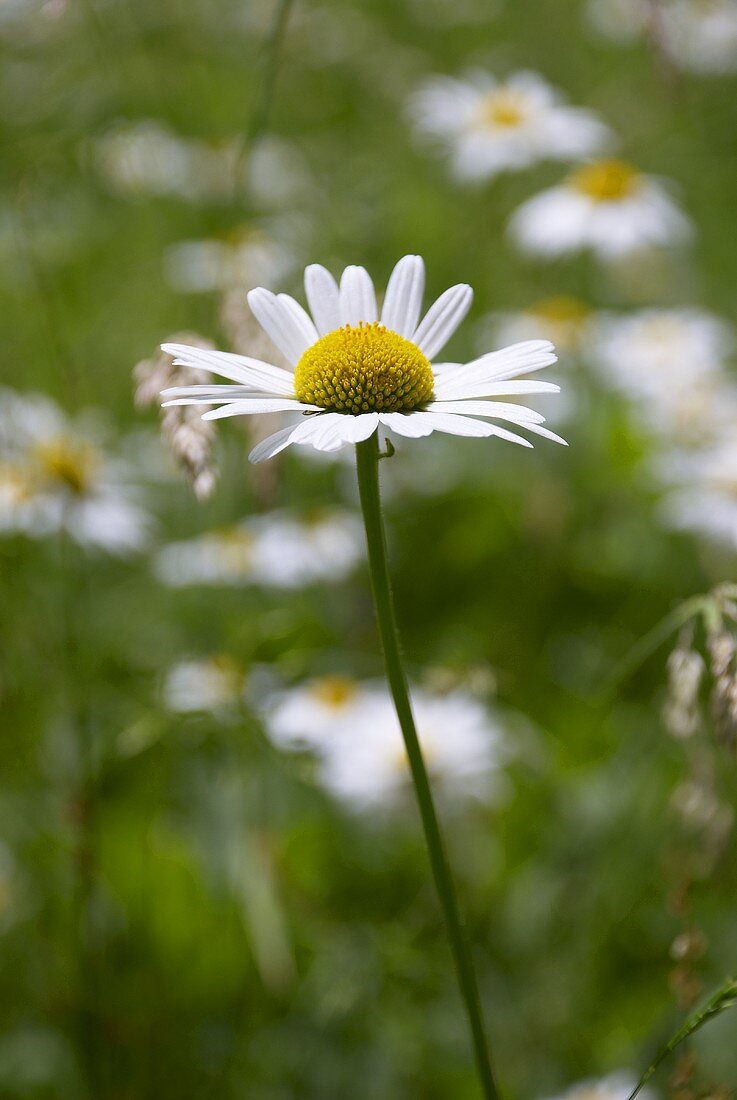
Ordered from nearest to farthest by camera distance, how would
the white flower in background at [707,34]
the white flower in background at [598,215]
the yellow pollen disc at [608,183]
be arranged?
1. the white flower in background at [598,215]
2. the yellow pollen disc at [608,183]
3. the white flower in background at [707,34]

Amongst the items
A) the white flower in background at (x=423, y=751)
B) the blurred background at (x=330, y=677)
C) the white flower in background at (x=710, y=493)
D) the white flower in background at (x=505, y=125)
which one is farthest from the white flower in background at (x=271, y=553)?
the white flower in background at (x=505, y=125)

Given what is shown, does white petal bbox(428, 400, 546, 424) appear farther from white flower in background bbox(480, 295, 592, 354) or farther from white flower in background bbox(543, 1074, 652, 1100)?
white flower in background bbox(480, 295, 592, 354)

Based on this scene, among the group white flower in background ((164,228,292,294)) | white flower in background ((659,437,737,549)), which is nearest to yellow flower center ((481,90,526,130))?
white flower in background ((164,228,292,294))

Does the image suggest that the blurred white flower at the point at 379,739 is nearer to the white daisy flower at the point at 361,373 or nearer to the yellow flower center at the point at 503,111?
the white daisy flower at the point at 361,373

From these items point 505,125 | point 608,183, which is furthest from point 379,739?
point 505,125

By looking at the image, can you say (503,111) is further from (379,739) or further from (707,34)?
(379,739)

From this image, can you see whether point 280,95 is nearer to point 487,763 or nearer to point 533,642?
point 533,642
